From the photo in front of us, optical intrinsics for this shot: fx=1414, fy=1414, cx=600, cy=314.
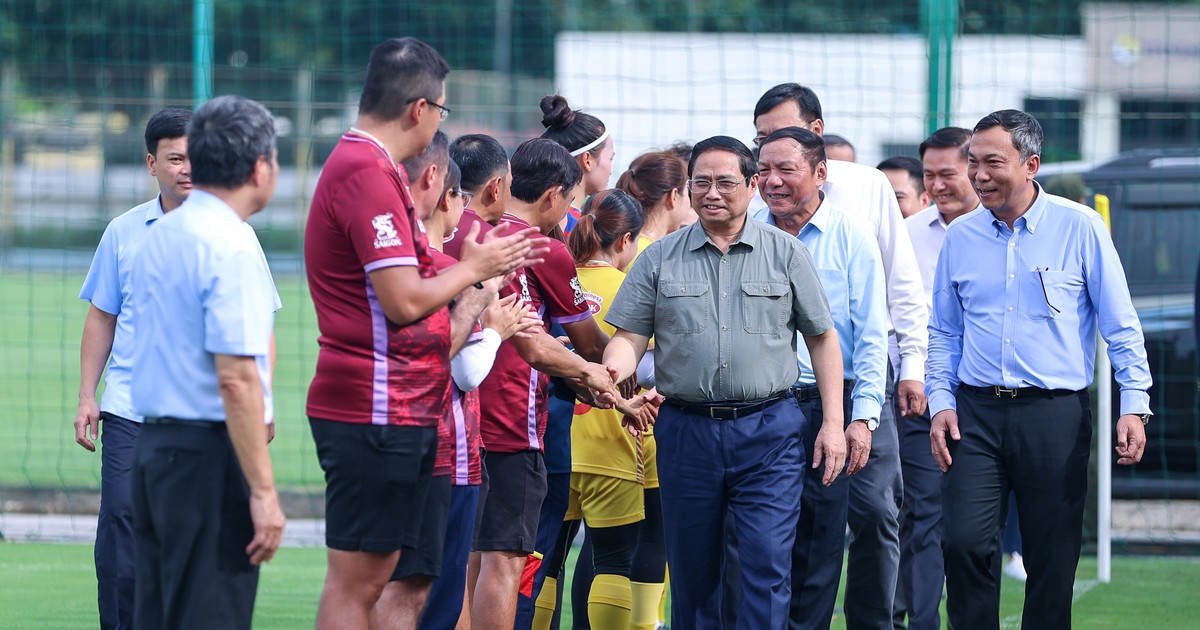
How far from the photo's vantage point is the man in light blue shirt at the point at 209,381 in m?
3.34

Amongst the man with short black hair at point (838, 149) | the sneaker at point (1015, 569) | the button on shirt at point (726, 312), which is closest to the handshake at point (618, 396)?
the button on shirt at point (726, 312)

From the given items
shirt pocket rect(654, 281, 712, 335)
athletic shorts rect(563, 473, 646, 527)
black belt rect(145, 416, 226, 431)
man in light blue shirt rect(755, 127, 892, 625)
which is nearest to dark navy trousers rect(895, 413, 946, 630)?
man in light blue shirt rect(755, 127, 892, 625)

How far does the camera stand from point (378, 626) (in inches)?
157

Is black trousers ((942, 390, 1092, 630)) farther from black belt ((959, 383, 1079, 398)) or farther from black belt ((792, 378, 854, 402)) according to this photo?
black belt ((792, 378, 854, 402))

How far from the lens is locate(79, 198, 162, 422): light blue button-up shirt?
4734mm

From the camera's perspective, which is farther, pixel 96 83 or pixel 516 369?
pixel 96 83

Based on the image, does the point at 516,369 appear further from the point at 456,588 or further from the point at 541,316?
the point at 456,588

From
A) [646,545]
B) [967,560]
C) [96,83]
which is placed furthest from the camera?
[96,83]

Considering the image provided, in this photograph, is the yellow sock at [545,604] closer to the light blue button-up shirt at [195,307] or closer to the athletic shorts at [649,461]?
the athletic shorts at [649,461]

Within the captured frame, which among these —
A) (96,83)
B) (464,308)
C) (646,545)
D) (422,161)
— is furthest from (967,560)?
(96,83)

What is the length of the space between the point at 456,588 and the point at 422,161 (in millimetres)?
1268

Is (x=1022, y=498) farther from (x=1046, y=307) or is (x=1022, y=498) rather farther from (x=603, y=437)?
(x=603, y=437)

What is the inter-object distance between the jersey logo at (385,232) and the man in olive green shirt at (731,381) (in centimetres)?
125

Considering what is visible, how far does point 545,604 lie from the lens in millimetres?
5359
